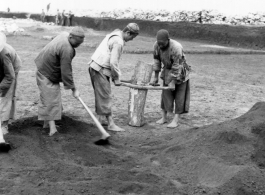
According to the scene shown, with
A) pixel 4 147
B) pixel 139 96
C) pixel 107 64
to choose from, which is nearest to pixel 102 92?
pixel 107 64

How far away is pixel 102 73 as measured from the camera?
6.16 metres

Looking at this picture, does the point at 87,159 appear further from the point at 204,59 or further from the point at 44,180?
the point at 204,59

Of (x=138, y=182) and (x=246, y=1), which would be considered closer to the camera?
(x=138, y=182)

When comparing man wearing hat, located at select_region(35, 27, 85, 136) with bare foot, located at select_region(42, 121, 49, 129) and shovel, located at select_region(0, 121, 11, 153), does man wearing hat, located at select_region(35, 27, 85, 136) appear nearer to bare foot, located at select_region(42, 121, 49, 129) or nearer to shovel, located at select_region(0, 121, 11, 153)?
bare foot, located at select_region(42, 121, 49, 129)

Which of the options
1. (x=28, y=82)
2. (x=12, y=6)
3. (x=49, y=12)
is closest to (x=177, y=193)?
(x=28, y=82)

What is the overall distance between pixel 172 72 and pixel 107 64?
96 cm

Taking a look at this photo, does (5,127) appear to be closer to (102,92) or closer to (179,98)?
(102,92)

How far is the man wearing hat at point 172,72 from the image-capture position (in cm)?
632

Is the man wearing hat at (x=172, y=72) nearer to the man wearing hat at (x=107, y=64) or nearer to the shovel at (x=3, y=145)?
the man wearing hat at (x=107, y=64)

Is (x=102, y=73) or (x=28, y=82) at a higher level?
(x=102, y=73)

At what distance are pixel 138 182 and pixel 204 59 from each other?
11150 mm

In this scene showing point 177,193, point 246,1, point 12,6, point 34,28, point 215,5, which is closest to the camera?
point 177,193

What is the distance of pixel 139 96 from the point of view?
659 cm

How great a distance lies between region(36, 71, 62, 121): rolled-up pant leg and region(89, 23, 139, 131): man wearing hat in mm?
653
